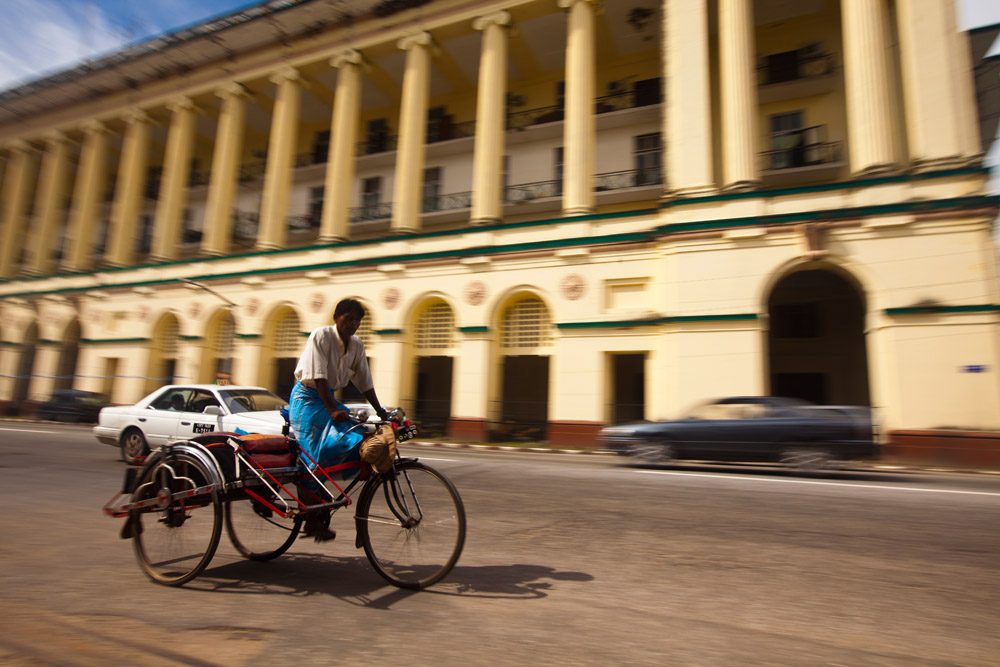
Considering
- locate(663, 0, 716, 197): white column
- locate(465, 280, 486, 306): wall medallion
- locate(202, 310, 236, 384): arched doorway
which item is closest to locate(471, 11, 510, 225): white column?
locate(465, 280, 486, 306): wall medallion

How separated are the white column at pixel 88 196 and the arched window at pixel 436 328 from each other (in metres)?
21.9

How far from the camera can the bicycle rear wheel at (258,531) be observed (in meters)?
3.82

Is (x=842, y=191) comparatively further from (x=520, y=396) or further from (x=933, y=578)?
(x=520, y=396)

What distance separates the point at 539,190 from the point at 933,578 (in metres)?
19.5

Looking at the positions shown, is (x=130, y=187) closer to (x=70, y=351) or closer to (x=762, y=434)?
(x=70, y=351)

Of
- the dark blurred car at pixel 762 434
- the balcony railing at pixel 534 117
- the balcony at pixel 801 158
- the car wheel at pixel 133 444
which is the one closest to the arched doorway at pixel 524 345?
the dark blurred car at pixel 762 434

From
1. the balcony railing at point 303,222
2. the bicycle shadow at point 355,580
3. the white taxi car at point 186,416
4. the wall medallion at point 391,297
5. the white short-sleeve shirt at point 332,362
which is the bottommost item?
the bicycle shadow at point 355,580

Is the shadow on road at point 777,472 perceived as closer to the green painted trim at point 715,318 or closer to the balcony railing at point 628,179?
the green painted trim at point 715,318

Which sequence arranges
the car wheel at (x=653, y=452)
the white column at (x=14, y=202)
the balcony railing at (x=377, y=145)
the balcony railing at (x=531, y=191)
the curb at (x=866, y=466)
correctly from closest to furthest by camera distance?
the car wheel at (x=653, y=452) → the curb at (x=866, y=466) → the balcony railing at (x=531, y=191) → the balcony railing at (x=377, y=145) → the white column at (x=14, y=202)

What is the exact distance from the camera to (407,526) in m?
3.45

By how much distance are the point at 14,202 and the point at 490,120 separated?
33.2 metres

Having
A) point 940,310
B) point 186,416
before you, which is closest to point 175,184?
point 186,416

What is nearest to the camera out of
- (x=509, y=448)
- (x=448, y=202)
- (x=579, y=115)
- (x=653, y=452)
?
(x=653, y=452)

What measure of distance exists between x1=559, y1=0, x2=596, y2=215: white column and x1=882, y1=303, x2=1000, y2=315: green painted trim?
29.4 ft
